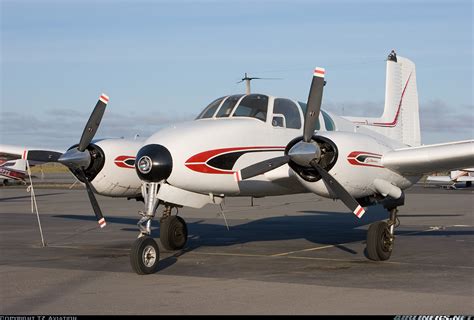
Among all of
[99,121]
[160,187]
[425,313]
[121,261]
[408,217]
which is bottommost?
[408,217]

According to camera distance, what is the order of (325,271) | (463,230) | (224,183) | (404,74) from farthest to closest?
(463,230), (404,74), (224,183), (325,271)

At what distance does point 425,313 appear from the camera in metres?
8.84

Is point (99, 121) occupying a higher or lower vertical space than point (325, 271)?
higher

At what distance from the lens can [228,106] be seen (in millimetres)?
15133

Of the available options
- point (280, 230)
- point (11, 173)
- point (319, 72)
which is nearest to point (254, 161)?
point (319, 72)

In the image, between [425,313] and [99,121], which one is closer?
[425,313]

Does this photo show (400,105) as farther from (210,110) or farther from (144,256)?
(144,256)

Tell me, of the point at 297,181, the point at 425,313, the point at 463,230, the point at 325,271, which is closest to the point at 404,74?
the point at 463,230

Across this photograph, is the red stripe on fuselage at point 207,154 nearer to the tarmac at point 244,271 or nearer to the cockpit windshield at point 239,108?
the cockpit windshield at point 239,108

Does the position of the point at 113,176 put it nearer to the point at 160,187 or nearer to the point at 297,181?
the point at 160,187

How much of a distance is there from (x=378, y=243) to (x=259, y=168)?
3221 mm

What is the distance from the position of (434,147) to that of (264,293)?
Result: 5931 millimetres

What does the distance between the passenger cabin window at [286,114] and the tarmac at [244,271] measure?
303 centimetres

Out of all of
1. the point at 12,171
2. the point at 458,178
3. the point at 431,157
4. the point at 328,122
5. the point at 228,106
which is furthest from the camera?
the point at 12,171
